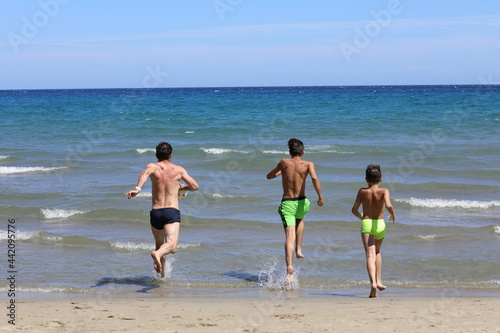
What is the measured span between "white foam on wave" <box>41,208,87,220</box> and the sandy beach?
4.98 metres

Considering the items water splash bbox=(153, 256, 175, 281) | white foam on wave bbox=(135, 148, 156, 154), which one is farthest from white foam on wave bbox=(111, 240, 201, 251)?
white foam on wave bbox=(135, 148, 156, 154)

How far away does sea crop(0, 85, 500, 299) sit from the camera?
769 cm

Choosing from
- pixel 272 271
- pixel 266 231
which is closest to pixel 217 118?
pixel 266 231

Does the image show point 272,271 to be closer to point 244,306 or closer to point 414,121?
point 244,306

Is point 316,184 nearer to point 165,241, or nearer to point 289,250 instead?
point 289,250

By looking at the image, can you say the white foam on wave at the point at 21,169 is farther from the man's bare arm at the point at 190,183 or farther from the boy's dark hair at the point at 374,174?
the boy's dark hair at the point at 374,174

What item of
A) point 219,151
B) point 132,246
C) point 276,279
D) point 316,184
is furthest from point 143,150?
point 316,184

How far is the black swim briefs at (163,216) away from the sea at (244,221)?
793 mm

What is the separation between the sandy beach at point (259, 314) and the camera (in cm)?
549

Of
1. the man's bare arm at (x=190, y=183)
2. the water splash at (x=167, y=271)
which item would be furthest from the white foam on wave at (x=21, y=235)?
the man's bare arm at (x=190, y=183)

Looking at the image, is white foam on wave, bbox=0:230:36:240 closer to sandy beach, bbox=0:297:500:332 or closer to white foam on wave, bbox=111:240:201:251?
white foam on wave, bbox=111:240:201:251

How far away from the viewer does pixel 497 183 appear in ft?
48.5

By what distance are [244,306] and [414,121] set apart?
25.9 metres

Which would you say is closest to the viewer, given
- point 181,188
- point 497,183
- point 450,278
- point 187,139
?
point 181,188
